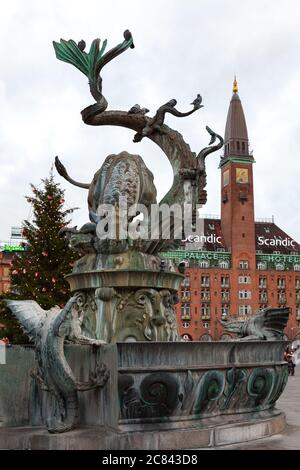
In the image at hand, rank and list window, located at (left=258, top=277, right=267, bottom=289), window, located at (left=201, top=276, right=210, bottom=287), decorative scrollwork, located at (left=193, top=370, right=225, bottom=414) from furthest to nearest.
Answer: window, located at (left=258, top=277, right=267, bottom=289) → window, located at (left=201, top=276, right=210, bottom=287) → decorative scrollwork, located at (left=193, top=370, right=225, bottom=414)

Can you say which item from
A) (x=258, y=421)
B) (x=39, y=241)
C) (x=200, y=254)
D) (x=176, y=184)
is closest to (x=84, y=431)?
(x=258, y=421)

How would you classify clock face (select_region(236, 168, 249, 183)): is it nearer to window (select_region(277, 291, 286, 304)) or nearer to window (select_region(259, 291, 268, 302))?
window (select_region(259, 291, 268, 302))

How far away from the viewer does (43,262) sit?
876 inches

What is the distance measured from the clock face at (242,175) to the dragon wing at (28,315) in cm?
8394

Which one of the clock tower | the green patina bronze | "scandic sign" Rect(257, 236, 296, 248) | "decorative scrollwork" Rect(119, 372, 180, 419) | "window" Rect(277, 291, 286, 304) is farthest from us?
"scandic sign" Rect(257, 236, 296, 248)

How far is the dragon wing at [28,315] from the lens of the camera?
897cm

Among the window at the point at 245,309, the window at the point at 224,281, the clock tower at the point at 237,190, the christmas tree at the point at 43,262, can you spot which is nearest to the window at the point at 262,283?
the clock tower at the point at 237,190

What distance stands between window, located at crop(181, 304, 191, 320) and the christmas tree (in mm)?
64132

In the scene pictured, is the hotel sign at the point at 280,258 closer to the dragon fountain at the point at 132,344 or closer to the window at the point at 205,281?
the window at the point at 205,281

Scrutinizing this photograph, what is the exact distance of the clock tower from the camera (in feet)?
295

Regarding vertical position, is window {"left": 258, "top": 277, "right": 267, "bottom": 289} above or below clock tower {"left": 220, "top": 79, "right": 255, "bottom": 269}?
below

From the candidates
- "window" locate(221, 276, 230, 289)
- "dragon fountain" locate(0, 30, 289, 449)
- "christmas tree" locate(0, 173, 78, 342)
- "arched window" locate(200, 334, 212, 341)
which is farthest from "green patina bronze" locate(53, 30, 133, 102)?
"window" locate(221, 276, 230, 289)

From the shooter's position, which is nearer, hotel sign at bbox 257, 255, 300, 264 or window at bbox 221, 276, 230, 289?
window at bbox 221, 276, 230, 289
